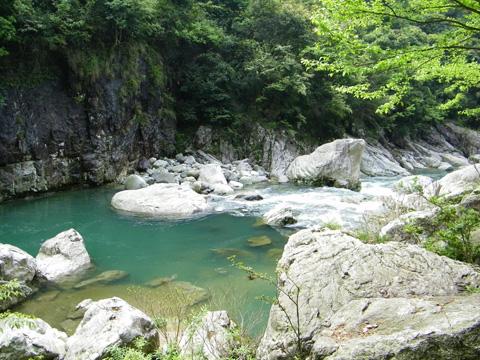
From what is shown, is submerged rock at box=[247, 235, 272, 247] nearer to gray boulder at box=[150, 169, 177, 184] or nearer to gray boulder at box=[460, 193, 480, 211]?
gray boulder at box=[460, 193, 480, 211]

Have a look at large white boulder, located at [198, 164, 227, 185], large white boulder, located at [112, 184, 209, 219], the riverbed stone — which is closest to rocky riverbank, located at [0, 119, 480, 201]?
large white boulder, located at [198, 164, 227, 185]

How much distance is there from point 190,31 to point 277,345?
62.9 ft

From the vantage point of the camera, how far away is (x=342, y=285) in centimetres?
412

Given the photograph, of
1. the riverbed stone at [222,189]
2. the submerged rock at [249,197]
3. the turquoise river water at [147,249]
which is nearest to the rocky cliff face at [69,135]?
the turquoise river water at [147,249]

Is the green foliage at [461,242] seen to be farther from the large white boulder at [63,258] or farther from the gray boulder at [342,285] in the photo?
the large white boulder at [63,258]

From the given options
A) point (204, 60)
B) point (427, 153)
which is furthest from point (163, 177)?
point (427, 153)

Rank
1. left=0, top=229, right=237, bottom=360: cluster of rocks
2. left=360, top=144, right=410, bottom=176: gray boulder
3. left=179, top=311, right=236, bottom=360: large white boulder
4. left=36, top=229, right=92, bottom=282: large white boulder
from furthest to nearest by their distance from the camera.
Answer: left=360, top=144, right=410, bottom=176: gray boulder < left=36, top=229, right=92, bottom=282: large white boulder < left=0, top=229, right=237, bottom=360: cluster of rocks < left=179, top=311, right=236, bottom=360: large white boulder

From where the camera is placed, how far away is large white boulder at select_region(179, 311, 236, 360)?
13.1 feet

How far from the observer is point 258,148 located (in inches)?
850

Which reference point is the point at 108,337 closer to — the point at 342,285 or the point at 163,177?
the point at 342,285

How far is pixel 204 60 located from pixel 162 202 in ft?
38.2

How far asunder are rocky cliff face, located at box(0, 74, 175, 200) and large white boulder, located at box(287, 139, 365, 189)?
778 cm

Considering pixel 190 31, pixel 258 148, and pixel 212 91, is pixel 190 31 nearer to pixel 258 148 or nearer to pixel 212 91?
pixel 212 91

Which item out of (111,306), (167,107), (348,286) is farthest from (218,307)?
(167,107)
